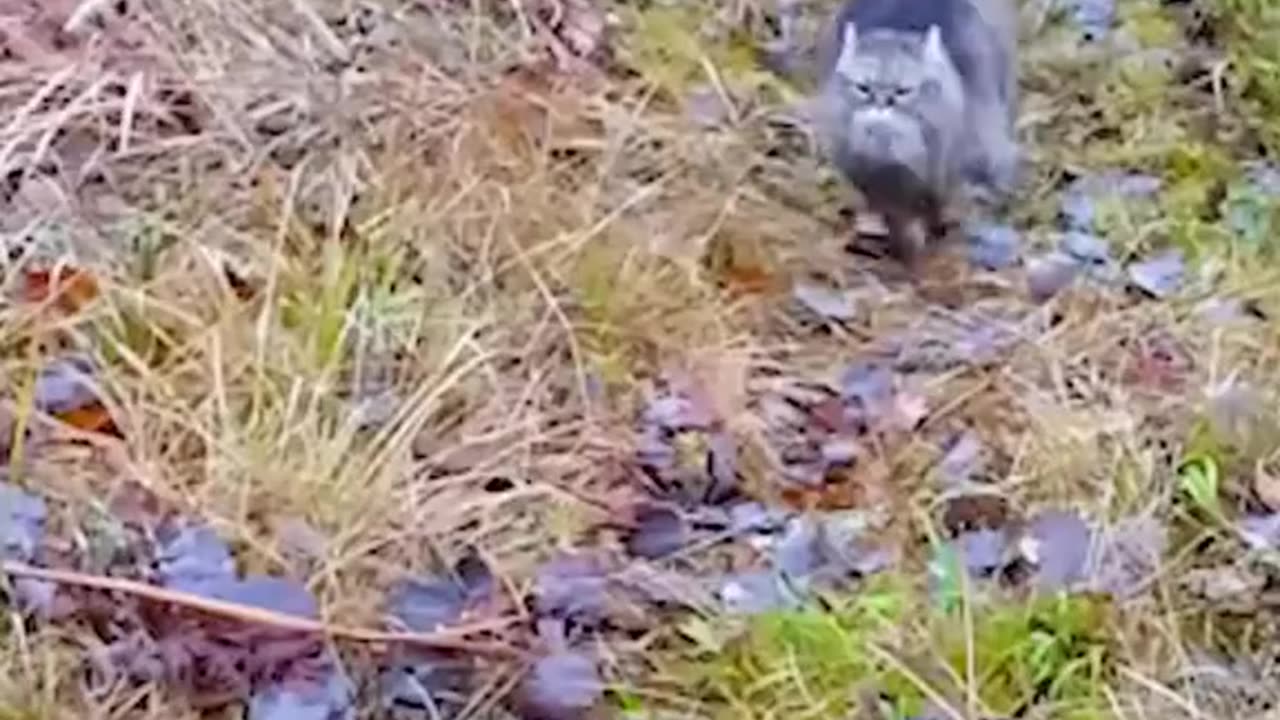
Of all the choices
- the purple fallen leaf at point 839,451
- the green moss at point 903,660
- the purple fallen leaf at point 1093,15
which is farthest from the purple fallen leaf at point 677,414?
the purple fallen leaf at point 1093,15

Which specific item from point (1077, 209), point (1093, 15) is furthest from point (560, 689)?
point (1093, 15)

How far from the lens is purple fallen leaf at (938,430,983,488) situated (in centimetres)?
412

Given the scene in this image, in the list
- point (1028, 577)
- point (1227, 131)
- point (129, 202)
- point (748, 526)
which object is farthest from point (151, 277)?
point (1227, 131)

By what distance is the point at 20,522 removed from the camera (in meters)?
3.76

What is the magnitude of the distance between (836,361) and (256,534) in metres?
1.10

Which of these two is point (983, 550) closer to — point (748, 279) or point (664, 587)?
point (664, 587)

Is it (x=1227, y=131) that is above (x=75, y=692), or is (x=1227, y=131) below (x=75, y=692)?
above

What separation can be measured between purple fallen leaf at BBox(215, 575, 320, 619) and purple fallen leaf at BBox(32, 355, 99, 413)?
491mm

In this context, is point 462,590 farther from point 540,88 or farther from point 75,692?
point 540,88

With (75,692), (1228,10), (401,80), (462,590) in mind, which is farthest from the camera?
(1228,10)

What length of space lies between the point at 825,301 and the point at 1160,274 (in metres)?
0.55

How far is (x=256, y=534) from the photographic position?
379 cm

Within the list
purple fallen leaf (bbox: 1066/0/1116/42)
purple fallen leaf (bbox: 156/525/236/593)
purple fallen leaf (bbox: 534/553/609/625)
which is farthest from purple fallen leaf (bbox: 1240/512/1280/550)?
purple fallen leaf (bbox: 1066/0/1116/42)

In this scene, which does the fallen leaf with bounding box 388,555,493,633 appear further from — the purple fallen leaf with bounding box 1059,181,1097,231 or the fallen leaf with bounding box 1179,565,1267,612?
the purple fallen leaf with bounding box 1059,181,1097,231
